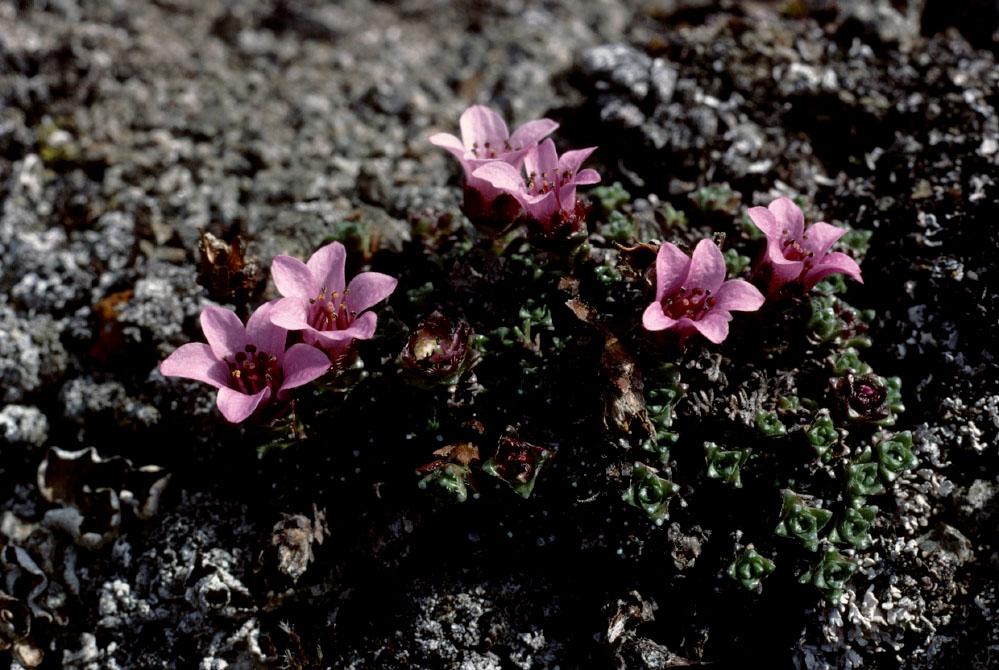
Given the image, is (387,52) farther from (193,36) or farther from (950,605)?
(950,605)

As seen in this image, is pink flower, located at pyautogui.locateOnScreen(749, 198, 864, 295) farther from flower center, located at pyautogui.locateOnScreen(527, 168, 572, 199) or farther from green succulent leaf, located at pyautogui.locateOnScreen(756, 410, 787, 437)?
flower center, located at pyautogui.locateOnScreen(527, 168, 572, 199)

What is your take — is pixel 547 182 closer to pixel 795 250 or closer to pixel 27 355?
pixel 795 250

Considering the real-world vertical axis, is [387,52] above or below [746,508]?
above

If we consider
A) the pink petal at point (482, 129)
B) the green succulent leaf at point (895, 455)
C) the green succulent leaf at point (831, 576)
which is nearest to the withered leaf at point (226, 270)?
the pink petal at point (482, 129)

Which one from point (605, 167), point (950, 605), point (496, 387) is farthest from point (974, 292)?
point (496, 387)

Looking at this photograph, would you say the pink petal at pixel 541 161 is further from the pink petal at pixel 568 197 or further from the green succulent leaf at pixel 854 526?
the green succulent leaf at pixel 854 526

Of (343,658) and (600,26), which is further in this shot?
(600,26)
